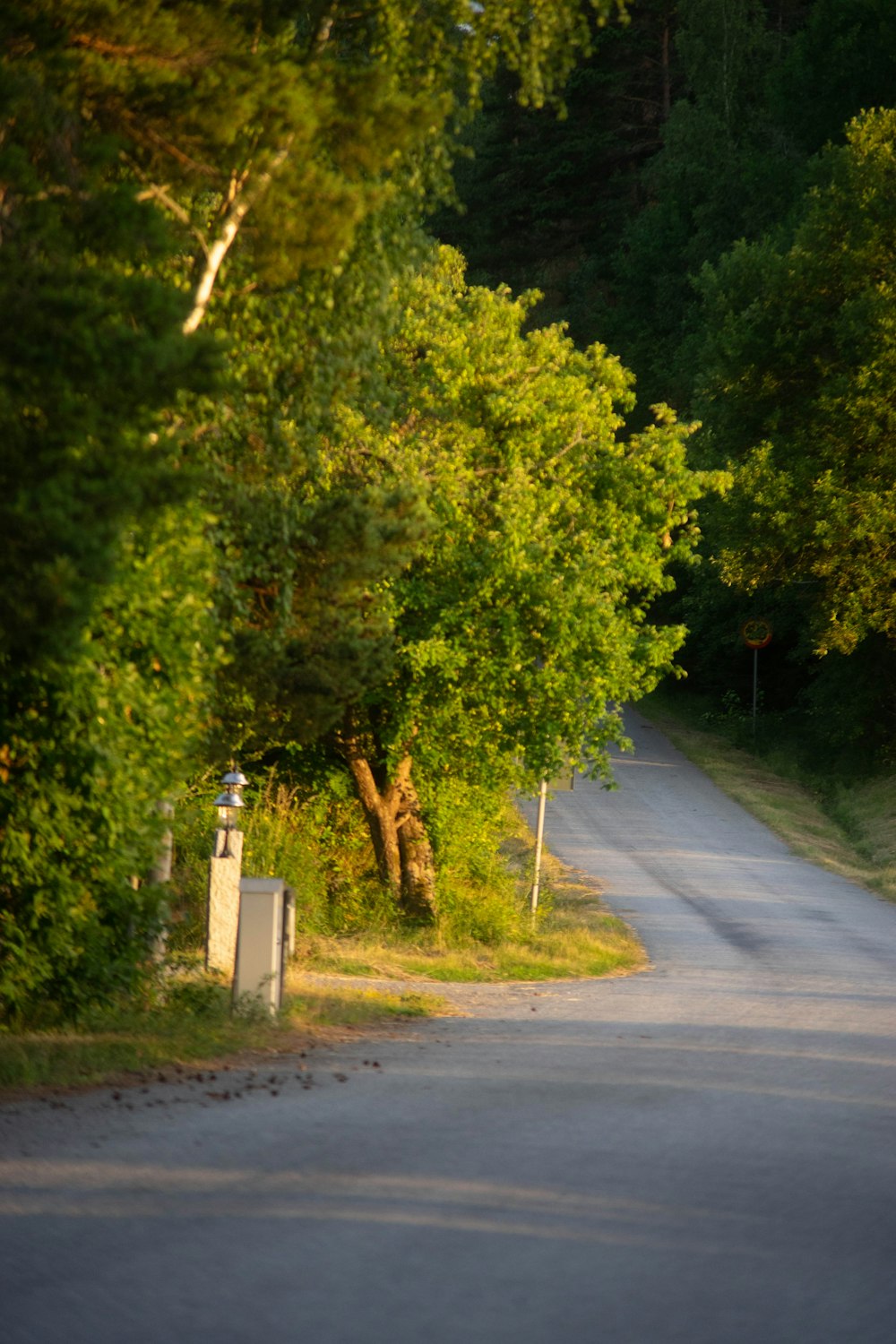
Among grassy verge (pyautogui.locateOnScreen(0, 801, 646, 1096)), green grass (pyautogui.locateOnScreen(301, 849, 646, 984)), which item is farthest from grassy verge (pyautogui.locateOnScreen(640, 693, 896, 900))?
green grass (pyautogui.locateOnScreen(301, 849, 646, 984))

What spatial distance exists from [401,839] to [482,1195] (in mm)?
17777

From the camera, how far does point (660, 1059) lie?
12.5m

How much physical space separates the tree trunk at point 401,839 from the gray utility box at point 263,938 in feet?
37.1

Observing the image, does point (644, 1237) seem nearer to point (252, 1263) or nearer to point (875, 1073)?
point (252, 1263)

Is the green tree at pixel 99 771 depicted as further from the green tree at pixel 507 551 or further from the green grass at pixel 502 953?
the green tree at pixel 507 551

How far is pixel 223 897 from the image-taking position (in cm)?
1708

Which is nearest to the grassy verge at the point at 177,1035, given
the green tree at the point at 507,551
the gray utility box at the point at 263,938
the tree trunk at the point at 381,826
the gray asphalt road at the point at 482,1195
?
the gray utility box at the point at 263,938

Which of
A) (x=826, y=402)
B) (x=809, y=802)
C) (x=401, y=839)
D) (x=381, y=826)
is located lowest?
(x=401, y=839)

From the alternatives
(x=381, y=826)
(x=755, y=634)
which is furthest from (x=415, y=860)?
(x=755, y=634)

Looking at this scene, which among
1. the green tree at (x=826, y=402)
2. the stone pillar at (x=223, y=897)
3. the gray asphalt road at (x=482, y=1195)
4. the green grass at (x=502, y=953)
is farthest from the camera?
the green tree at (x=826, y=402)

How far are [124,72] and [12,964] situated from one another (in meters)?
6.60

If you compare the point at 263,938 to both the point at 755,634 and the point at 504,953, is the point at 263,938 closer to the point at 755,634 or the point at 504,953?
the point at 504,953

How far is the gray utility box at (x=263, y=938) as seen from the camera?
12.9 meters

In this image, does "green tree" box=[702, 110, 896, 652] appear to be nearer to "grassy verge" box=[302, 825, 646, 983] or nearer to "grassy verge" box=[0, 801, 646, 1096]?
"grassy verge" box=[0, 801, 646, 1096]
